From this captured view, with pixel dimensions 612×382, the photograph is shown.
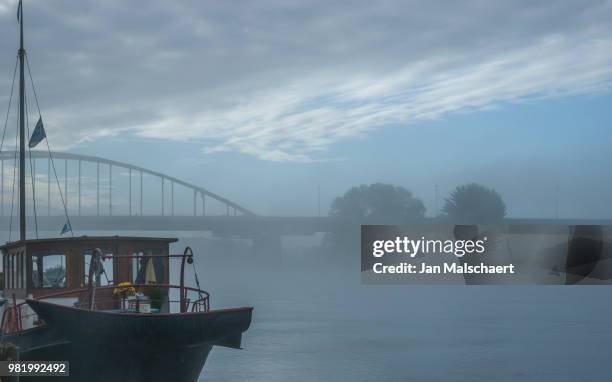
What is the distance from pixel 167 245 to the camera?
80.7 feet

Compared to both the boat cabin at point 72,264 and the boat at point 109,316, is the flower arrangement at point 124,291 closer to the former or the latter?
the boat at point 109,316

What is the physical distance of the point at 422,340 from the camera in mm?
48625

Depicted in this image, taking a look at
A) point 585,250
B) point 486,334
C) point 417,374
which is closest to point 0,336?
point 417,374

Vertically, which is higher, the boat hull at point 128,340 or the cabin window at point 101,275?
the cabin window at point 101,275

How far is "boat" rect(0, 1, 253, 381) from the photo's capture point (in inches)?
789

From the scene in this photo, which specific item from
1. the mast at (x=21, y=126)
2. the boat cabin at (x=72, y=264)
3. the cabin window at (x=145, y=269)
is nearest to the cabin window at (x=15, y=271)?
the boat cabin at (x=72, y=264)

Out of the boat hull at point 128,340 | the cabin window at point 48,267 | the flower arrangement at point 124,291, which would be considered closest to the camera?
the boat hull at point 128,340

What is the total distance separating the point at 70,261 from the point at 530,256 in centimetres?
4463

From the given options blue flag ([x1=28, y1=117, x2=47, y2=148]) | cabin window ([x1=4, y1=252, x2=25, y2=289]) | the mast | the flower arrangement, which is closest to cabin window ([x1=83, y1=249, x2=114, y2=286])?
the flower arrangement

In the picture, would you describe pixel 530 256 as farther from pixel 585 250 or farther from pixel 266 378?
pixel 266 378

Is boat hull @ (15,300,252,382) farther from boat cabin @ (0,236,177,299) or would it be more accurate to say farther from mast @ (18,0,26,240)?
mast @ (18,0,26,240)

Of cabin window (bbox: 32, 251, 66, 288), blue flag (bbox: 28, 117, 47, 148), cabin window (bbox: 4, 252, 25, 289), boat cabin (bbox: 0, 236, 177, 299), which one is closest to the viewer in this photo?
boat cabin (bbox: 0, 236, 177, 299)

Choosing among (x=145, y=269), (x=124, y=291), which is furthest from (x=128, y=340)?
(x=145, y=269)

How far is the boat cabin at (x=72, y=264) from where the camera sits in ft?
74.3
